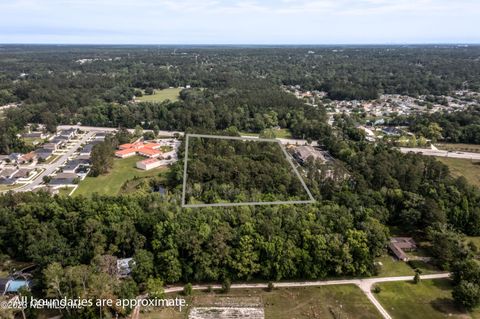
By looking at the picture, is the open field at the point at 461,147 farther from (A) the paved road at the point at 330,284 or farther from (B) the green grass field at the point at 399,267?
(A) the paved road at the point at 330,284

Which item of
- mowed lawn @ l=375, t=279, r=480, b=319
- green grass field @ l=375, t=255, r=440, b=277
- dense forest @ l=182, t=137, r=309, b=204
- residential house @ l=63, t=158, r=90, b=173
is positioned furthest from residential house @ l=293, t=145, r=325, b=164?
residential house @ l=63, t=158, r=90, b=173

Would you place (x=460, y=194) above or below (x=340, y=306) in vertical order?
above

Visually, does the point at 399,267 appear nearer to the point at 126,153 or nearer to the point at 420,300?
the point at 420,300

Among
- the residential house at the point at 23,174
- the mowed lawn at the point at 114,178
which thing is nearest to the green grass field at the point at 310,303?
the mowed lawn at the point at 114,178

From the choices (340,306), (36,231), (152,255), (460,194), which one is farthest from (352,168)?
(36,231)

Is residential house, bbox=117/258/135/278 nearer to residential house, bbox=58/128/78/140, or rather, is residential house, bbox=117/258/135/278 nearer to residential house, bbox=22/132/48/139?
residential house, bbox=58/128/78/140

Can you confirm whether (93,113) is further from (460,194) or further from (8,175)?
(460,194)

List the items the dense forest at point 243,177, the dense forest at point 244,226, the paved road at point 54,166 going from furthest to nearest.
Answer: the paved road at point 54,166 < the dense forest at point 243,177 < the dense forest at point 244,226
